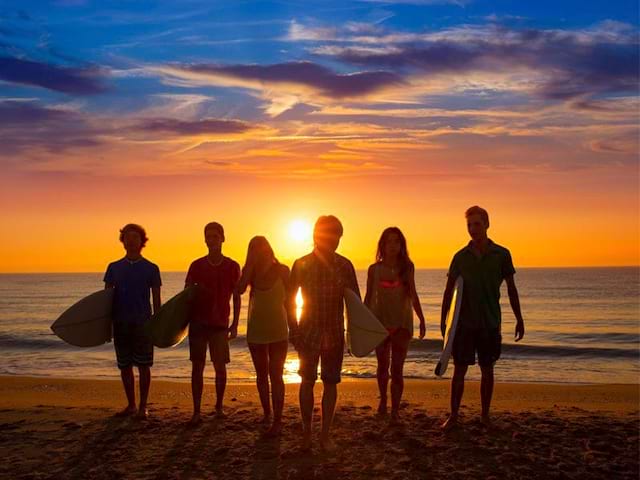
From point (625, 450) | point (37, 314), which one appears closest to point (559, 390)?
point (625, 450)

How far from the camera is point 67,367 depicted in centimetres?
1625

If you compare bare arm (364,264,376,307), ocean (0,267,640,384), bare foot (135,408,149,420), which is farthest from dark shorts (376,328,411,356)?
ocean (0,267,640,384)

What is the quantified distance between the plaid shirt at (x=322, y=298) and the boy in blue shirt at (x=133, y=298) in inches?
83.6

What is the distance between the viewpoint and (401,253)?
6.92m

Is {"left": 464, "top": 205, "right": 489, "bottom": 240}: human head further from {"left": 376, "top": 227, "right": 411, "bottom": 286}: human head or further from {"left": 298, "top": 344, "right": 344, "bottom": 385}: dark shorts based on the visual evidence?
{"left": 298, "top": 344, "right": 344, "bottom": 385}: dark shorts

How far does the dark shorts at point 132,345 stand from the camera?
7.17 m

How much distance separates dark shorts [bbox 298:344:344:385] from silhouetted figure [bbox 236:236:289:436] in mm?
726

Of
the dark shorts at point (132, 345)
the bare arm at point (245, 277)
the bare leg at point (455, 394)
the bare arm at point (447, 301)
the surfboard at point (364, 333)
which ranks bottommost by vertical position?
the bare leg at point (455, 394)

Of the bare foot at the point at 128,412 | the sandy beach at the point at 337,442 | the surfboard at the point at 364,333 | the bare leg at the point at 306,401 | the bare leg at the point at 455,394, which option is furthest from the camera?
the bare foot at the point at 128,412

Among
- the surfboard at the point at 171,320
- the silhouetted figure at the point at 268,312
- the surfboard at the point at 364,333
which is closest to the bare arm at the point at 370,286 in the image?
the surfboard at the point at 364,333

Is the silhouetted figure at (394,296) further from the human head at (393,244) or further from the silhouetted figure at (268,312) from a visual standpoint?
the silhouetted figure at (268,312)

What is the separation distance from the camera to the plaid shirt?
5750 millimetres

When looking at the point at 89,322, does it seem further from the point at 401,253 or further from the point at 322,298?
the point at 401,253

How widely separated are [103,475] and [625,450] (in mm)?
4759
